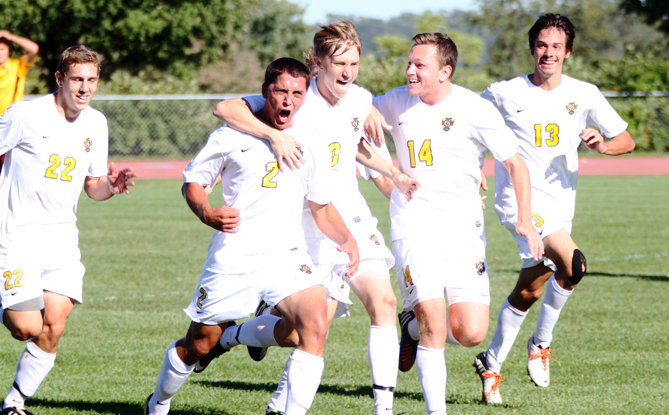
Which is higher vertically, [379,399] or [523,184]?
[523,184]

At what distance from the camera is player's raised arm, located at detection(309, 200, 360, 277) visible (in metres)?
4.78

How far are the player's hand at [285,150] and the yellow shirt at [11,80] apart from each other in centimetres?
642

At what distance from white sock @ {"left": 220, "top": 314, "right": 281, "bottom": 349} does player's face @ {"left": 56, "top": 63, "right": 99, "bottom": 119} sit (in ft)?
5.54

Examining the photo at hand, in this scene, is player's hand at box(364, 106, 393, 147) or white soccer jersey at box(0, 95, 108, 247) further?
player's hand at box(364, 106, 393, 147)

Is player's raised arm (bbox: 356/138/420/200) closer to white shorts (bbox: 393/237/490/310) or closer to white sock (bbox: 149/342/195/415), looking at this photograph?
white shorts (bbox: 393/237/490/310)

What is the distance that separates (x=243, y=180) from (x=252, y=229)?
0.87 ft

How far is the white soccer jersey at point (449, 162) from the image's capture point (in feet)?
16.7

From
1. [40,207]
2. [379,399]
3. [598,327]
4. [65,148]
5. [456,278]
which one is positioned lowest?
[598,327]

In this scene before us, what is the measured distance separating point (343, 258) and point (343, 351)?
1.98 meters

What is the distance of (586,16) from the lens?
2933 inches

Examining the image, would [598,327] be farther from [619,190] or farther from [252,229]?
[619,190]

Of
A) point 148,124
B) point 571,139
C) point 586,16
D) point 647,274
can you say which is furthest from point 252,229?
point 586,16

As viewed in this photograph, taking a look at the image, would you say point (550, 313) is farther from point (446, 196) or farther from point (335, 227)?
point (335, 227)

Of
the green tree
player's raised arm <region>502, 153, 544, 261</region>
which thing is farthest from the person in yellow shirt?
the green tree
